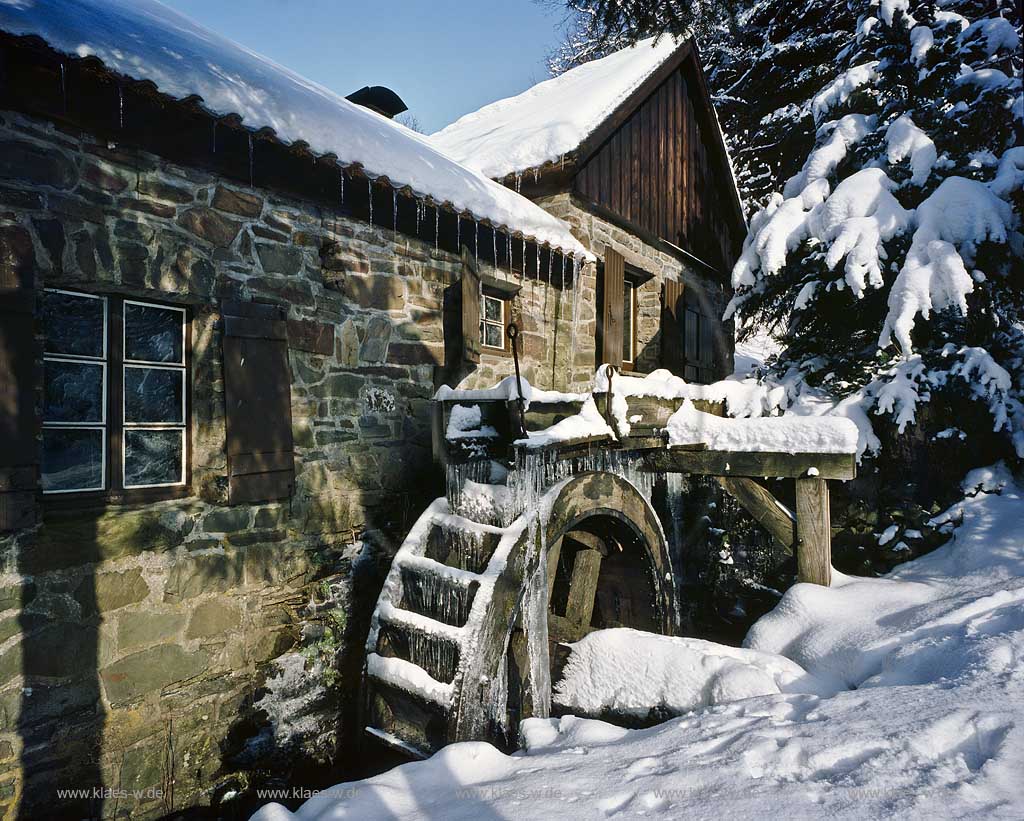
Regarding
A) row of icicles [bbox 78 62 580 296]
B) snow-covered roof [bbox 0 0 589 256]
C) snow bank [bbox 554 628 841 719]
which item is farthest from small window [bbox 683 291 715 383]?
snow bank [bbox 554 628 841 719]

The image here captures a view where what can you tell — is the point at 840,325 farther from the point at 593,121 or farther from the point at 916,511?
the point at 593,121

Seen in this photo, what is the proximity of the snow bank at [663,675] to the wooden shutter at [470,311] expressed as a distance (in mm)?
2201

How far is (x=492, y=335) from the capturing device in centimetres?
503

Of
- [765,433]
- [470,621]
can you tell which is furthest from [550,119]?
[470,621]

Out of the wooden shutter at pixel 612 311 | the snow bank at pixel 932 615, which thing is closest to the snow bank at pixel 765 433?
the snow bank at pixel 932 615

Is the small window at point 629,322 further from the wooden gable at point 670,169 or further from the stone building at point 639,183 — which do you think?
the wooden gable at point 670,169

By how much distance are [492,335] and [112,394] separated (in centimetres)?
288

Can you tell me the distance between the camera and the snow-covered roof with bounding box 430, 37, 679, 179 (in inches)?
232

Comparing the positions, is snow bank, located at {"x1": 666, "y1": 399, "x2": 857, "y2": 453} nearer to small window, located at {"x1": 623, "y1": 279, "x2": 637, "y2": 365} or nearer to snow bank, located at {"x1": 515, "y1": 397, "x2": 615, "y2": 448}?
snow bank, located at {"x1": 515, "y1": 397, "x2": 615, "y2": 448}

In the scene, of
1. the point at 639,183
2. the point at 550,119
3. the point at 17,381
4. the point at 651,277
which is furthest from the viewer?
the point at 651,277

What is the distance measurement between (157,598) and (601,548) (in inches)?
122

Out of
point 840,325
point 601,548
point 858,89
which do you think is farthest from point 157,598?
point 858,89

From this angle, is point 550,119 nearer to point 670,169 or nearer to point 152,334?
point 670,169

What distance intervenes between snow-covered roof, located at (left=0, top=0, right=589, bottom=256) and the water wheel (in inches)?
84.8
